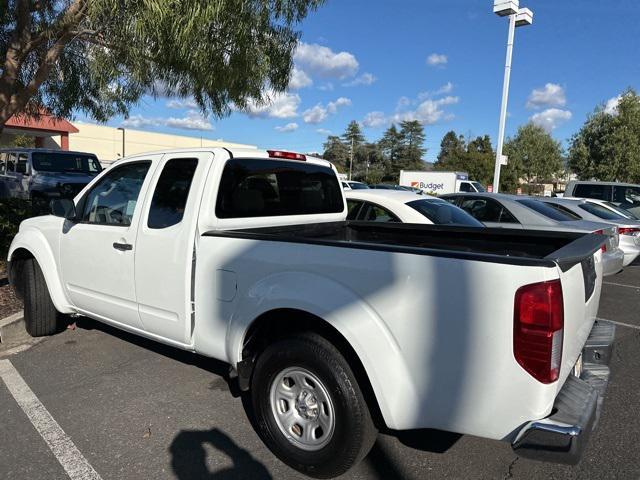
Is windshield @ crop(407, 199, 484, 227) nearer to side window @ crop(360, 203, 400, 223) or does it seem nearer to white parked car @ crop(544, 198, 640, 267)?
side window @ crop(360, 203, 400, 223)

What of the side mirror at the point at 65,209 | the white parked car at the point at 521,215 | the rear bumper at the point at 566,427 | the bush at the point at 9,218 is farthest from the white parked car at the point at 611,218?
the bush at the point at 9,218

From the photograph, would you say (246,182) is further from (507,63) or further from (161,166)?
(507,63)

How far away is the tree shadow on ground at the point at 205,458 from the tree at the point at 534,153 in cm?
5362

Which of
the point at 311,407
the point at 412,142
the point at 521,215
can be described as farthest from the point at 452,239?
the point at 412,142

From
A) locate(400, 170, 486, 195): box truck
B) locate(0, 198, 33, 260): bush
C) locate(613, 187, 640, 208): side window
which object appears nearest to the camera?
locate(0, 198, 33, 260): bush

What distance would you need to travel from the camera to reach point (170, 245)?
3451mm

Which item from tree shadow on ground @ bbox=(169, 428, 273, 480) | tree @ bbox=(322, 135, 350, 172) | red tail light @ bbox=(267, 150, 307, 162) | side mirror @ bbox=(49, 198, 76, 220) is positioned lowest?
tree shadow on ground @ bbox=(169, 428, 273, 480)

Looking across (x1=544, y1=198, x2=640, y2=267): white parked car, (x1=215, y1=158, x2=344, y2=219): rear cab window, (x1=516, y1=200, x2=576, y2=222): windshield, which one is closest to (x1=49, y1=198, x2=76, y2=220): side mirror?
(x1=215, y1=158, x2=344, y2=219): rear cab window

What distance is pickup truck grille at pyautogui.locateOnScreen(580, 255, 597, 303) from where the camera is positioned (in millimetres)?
2686

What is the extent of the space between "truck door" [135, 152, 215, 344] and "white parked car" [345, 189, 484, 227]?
10.5 feet

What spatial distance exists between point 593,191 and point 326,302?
1491cm

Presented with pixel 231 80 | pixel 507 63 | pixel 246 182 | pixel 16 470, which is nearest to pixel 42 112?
pixel 231 80

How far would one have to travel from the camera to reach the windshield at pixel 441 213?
6508 millimetres

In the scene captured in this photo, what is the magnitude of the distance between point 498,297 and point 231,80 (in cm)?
577
